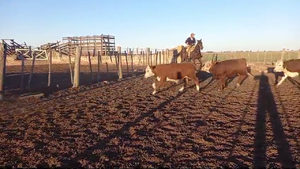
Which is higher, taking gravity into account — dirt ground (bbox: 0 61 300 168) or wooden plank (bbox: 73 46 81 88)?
wooden plank (bbox: 73 46 81 88)

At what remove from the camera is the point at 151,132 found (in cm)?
526

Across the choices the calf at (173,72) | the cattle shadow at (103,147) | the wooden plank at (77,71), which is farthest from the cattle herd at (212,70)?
the cattle shadow at (103,147)

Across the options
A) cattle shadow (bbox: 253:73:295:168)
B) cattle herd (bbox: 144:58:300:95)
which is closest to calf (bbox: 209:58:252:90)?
cattle herd (bbox: 144:58:300:95)

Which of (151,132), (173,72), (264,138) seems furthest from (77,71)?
(264,138)

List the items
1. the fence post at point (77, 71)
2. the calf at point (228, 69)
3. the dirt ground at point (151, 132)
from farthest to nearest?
the calf at point (228, 69) < the fence post at point (77, 71) < the dirt ground at point (151, 132)

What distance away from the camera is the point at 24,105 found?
775cm

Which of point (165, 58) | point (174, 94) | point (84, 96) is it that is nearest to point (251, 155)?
point (174, 94)

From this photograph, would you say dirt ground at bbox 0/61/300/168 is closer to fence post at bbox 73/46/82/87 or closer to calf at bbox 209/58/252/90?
fence post at bbox 73/46/82/87

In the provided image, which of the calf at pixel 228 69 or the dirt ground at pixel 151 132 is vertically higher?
the calf at pixel 228 69

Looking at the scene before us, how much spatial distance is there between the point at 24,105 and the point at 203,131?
17.3 feet

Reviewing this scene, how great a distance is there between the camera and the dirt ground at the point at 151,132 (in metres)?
3.99

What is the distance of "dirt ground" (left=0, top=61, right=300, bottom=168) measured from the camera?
13.1 ft

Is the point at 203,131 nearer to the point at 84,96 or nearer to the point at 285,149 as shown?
the point at 285,149

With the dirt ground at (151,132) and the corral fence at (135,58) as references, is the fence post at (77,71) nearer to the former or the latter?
the corral fence at (135,58)
